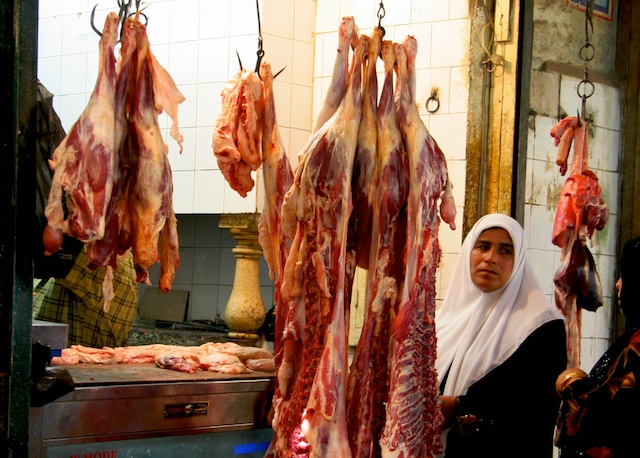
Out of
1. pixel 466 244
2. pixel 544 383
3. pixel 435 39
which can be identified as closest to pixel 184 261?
pixel 435 39

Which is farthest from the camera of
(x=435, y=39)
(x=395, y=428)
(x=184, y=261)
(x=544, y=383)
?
(x=184, y=261)

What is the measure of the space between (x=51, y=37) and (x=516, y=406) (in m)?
5.56

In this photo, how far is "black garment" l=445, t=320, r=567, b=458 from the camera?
→ 3939mm

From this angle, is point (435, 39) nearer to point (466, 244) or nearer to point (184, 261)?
point (466, 244)

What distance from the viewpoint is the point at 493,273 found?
4.40 meters

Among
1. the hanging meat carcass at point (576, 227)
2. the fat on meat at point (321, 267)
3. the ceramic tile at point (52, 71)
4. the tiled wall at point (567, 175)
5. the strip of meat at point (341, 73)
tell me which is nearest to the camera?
the fat on meat at point (321, 267)

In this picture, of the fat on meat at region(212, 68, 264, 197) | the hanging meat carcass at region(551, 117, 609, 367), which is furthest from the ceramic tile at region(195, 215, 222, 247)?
the fat on meat at region(212, 68, 264, 197)

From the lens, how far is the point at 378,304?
3.32 m

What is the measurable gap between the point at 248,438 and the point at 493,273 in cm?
160

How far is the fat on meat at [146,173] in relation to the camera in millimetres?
3219

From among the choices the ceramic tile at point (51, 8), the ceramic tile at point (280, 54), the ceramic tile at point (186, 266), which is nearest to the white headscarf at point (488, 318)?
the ceramic tile at point (280, 54)

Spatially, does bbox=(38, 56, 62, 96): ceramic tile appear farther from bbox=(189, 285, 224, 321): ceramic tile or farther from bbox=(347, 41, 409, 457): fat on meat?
bbox=(347, 41, 409, 457): fat on meat

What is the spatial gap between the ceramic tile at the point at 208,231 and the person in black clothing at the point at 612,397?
522 cm

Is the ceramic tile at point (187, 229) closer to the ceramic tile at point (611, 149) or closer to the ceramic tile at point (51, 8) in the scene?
the ceramic tile at point (51, 8)
